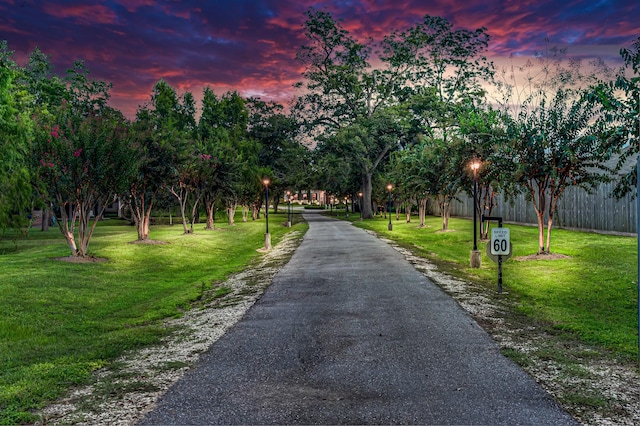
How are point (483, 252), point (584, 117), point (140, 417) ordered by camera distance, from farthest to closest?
1. point (483, 252)
2. point (584, 117)
3. point (140, 417)

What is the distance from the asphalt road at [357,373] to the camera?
4.92m

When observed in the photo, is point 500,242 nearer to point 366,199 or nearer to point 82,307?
point 82,307

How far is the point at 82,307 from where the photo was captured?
12008 millimetres

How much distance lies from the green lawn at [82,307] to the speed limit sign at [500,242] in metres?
7.74

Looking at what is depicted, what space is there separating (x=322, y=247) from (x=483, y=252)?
748 cm

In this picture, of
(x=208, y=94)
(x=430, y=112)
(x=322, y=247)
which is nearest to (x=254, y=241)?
(x=322, y=247)

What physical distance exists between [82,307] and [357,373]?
8.74 m

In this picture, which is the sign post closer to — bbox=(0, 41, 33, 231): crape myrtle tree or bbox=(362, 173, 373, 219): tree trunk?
bbox=(0, 41, 33, 231): crape myrtle tree

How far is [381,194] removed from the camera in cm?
6216

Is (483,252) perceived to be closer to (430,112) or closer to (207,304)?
(207,304)

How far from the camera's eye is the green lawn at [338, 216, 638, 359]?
8.61 meters

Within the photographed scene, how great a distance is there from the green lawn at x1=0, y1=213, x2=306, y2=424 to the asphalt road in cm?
173

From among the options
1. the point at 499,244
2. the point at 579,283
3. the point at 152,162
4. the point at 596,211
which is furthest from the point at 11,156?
the point at 596,211

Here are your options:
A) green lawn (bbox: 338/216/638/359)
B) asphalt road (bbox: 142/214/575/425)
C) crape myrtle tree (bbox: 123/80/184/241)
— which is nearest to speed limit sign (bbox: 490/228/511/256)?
green lawn (bbox: 338/216/638/359)
